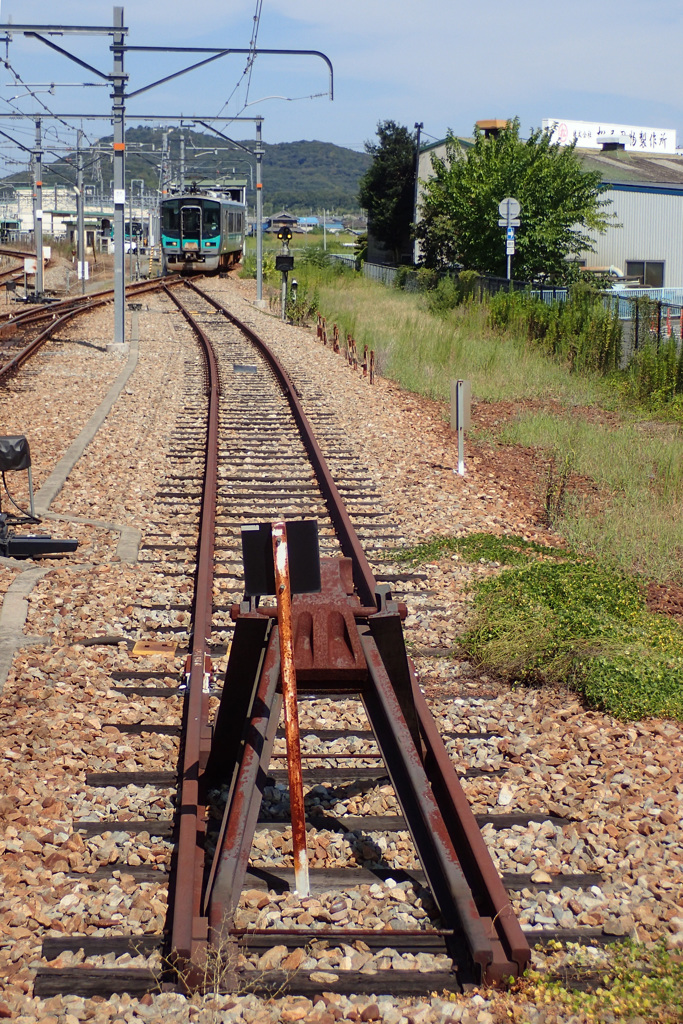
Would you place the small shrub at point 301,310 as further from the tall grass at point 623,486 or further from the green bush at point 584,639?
A: the green bush at point 584,639

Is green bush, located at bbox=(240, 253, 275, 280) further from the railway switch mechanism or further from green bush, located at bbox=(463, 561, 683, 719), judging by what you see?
the railway switch mechanism

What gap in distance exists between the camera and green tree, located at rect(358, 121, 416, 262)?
5903 centimetres

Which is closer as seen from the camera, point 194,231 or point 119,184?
point 119,184

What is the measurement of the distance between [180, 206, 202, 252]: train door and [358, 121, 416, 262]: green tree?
1714 centimetres

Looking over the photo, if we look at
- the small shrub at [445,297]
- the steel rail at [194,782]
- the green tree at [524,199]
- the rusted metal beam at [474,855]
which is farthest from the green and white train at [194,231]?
the rusted metal beam at [474,855]

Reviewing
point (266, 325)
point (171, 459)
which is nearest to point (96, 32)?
point (266, 325)

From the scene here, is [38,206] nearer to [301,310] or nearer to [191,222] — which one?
[191,222]

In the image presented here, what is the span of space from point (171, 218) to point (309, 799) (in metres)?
41.8

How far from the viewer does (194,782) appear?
4.66m

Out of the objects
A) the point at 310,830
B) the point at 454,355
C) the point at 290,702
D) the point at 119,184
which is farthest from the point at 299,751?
the point at 119,184

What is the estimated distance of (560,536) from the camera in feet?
31.0

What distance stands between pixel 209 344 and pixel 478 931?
19.2 m

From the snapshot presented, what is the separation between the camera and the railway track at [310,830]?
3701mm

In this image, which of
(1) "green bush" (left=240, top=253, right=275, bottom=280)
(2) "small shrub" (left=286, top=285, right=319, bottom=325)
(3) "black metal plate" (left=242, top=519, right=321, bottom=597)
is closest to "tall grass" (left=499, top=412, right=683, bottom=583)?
(3) "black metal plate" (left=242, top=519, right=321, bottom=597)
